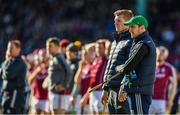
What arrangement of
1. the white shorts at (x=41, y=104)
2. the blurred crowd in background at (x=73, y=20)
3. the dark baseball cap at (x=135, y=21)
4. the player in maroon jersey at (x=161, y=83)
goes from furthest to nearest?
1. the blurred crowd in background at (x=73, y=20)
2. the white shorts at (x=41, y=104)
3. the player in maroon jersey at (x=161, y=83)
4. the dark baseball cap at (x=135, y=21)

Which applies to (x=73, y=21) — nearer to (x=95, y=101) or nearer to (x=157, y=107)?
(x=157, y=107)

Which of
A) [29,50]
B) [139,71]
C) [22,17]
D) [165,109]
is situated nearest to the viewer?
[139,71]

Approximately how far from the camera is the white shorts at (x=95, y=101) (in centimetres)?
1457

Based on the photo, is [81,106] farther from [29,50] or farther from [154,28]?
[154,28]

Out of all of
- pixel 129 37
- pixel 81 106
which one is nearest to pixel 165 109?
pixel 81 106

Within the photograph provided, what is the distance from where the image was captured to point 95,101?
1466 centimetres

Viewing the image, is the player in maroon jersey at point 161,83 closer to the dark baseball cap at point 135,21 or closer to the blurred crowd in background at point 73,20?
the dark baseball cap at point 135,21

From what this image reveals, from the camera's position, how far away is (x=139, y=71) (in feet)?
35.8

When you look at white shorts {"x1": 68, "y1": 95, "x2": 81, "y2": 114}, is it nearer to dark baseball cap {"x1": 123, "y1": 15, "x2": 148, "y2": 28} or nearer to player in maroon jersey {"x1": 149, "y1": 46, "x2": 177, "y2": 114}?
player in maroon jersey {"x1": 149, "y1": 46, "x2": 177, "y2": 114}

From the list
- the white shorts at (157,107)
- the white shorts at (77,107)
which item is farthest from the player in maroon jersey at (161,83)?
the white shorts at (77,107)

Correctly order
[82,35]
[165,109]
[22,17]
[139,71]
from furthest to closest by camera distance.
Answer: [22,17] < [82,35] < [165,109] < [139,71]

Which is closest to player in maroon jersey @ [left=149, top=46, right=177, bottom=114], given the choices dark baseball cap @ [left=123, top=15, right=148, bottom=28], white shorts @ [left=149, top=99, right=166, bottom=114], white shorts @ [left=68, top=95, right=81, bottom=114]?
white shorts @ [left=149, top=99, right=166, bottom=114]

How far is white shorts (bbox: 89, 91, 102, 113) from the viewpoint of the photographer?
14570 mm

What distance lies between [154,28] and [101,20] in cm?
206
